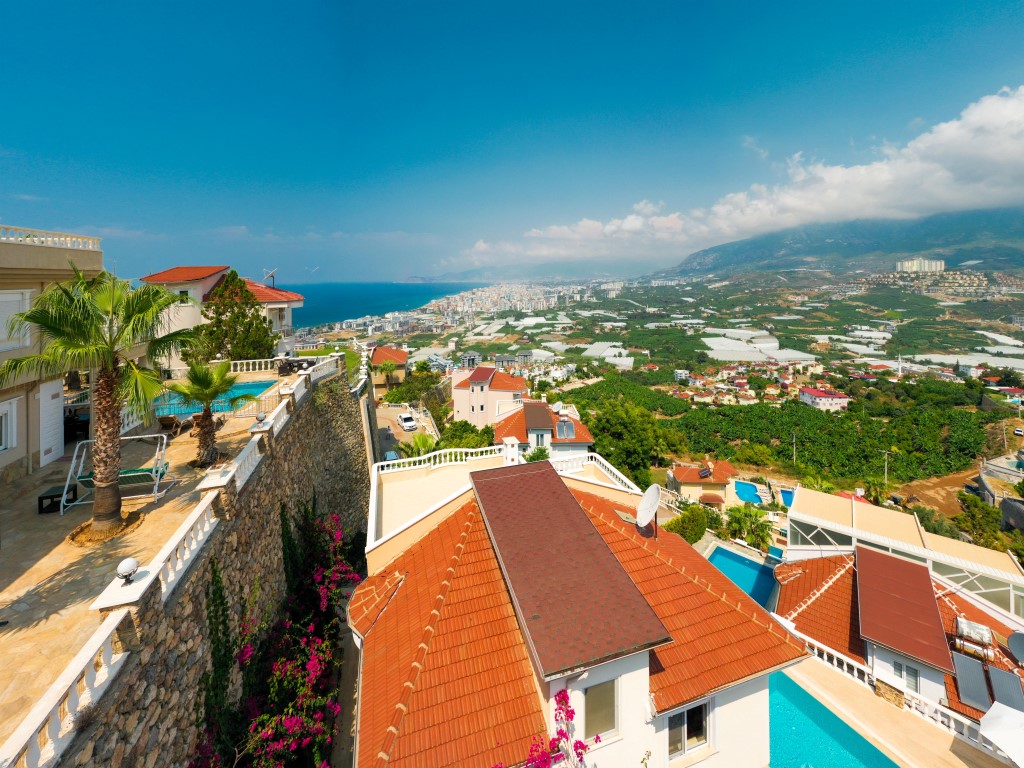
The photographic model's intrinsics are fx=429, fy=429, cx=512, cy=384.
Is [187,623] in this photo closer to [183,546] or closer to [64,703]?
[183,546]

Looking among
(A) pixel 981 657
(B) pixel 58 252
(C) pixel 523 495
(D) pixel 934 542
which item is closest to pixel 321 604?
(C) pixel 523 495

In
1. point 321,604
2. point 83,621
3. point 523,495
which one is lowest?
point 321,604

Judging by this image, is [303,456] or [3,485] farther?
[303,456]

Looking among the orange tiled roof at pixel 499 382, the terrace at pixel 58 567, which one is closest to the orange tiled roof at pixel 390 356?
the orange tiled roof at pixel 499 382

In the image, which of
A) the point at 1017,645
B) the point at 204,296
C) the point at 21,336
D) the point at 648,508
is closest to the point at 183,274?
the point at 204,296

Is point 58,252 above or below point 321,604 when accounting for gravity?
above

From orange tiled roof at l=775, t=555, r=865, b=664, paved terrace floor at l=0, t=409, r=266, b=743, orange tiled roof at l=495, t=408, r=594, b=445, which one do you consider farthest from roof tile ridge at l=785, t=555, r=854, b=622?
orange tiled roof at l=495, t=408, r=594, b=445

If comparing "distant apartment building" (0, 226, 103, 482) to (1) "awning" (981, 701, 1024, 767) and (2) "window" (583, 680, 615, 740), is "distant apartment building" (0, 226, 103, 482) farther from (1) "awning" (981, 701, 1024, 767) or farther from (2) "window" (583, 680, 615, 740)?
(1) "awning" (981, 701, 1024, 767)

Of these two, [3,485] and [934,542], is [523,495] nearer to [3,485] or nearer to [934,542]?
[3,485]
